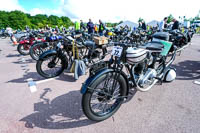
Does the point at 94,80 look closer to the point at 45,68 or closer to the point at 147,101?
the point at 147,101

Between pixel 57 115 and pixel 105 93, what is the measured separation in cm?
89

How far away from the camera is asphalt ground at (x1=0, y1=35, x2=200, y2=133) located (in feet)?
5.41

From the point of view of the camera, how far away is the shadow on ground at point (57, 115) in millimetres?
1702

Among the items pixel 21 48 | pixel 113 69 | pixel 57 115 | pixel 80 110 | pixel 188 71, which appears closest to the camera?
pixel 113 69

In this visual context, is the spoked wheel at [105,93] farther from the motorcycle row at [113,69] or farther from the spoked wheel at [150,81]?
the spoked wheel at [150,81]

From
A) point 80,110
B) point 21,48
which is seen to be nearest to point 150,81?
point 80,110

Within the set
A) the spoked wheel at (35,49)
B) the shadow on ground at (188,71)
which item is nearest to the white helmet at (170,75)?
the shadow on ground at (188,71)

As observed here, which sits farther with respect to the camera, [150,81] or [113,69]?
[150,81]

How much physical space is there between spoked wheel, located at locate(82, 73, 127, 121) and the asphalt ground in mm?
130

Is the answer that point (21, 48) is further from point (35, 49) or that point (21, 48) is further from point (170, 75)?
point (170, 75)

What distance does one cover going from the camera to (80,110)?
198cm

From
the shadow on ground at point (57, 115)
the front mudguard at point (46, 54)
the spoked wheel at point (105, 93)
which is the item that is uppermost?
the front mudguard at point (46, 54)

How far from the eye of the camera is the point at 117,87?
1.87 meters

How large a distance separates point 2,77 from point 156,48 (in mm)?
4036
